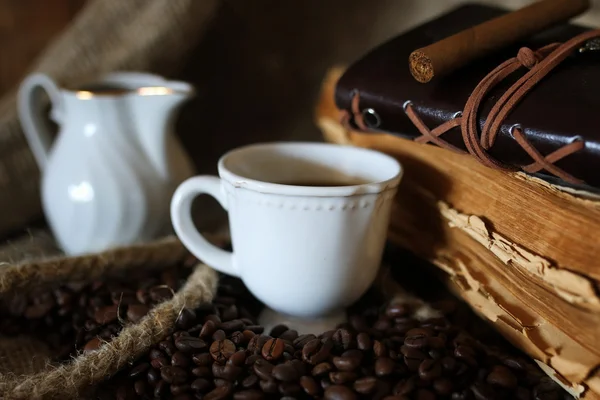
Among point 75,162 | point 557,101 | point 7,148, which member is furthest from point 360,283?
point 7,148

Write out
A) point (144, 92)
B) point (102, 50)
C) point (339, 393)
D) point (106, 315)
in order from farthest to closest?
point (102, 50), point (144, 92), point (106, 315), point (339, 393)

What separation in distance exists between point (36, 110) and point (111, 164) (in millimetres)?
143

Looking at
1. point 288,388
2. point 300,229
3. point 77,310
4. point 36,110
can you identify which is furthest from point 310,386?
point 36,110

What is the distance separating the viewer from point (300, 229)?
48cm

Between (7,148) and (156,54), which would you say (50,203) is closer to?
(7,148)

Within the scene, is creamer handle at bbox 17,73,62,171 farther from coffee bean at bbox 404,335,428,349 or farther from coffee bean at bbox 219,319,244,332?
coffee bean at bbox 404,335,428,349

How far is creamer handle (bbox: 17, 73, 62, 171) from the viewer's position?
67cm

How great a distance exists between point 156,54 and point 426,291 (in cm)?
43

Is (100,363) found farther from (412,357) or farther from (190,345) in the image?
(412,357)

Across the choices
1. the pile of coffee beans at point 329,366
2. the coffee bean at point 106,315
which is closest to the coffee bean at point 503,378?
the pile of coffee beans at point 329,366

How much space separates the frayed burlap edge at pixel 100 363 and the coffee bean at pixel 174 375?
0.04m

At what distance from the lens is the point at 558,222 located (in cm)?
43

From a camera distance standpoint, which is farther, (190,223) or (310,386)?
(190,223)

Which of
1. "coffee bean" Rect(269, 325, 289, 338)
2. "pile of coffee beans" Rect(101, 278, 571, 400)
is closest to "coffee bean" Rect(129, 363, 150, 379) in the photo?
"pile of coffee beans" Rect(101, 278, 571, 400)
